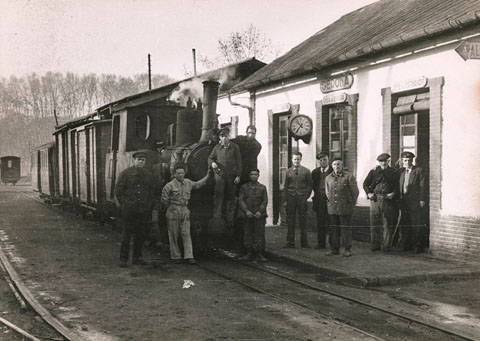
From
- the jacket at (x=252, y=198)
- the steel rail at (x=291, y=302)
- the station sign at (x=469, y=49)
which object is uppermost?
the station sign at (x=469, y=49)

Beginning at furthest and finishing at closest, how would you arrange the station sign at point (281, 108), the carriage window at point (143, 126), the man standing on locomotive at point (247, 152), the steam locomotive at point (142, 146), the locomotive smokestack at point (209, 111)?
the station sign at point (281, 108) < the carriage window at point (143, 126) < the locomotive smokestack at point (209, 111) < the man standing on locomotive at point (247, 152) < the steam locomotive at point (142, 146)

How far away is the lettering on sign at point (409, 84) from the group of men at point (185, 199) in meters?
3.24

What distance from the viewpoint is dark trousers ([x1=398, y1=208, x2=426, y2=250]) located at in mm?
10039

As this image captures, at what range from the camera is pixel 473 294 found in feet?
23.5

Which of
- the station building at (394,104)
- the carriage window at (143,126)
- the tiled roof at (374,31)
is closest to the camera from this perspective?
the station building at (394,104)

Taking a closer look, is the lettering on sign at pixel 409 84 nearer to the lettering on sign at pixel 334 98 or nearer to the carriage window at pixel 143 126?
the lettering on sign at pixel 334 98

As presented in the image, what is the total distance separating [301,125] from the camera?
1385 centimetres

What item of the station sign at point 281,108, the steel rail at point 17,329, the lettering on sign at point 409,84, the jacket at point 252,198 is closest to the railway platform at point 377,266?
the jacket at point 252,198

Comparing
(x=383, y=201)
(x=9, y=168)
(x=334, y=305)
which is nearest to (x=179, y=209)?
(x=383, y=201)

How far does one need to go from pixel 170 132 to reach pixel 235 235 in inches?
104

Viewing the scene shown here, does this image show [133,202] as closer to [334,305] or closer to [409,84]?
[334,305]

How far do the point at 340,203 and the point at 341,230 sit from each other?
1.67 ft

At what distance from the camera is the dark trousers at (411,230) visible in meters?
10.0

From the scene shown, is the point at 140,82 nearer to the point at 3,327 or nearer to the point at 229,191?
the point at 229,191
